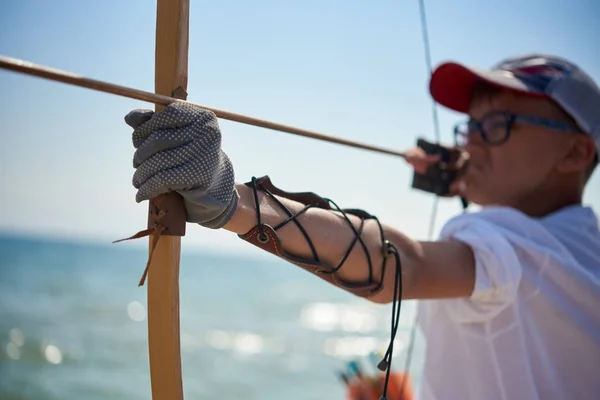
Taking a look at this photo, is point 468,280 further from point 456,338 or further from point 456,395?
point 456,395

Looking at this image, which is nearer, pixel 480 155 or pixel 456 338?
pixel 456 338

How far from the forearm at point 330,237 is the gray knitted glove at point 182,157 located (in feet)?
0.27

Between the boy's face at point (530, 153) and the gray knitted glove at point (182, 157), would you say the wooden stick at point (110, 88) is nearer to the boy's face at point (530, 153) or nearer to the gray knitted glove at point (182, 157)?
the gray knitted glove at point (182, 157)

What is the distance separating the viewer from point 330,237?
1.15m

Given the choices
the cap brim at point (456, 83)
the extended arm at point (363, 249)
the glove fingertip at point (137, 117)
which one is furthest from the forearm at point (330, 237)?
the cap brim at point (456, 83)

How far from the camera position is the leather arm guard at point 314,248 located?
3.43 ft

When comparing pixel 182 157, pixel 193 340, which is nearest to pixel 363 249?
pixel 182 157

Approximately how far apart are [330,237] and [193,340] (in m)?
10.7

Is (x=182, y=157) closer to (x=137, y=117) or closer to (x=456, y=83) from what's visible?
(x=137, y=117)

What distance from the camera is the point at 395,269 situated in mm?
1235

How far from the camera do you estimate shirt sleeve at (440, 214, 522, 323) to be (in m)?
1.35

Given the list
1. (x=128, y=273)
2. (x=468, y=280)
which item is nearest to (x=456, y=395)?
(x=468, y=280)

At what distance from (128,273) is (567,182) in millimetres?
25913

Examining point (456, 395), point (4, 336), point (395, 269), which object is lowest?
point (4, 336)
